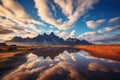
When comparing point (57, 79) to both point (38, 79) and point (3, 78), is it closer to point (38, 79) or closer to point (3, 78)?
point (38, 79)

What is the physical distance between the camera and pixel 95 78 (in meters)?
12.9

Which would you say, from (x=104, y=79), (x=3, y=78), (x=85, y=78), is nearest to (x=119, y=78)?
(x=104, y=79)

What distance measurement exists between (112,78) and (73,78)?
3.86 m

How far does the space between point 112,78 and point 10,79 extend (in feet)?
32.6

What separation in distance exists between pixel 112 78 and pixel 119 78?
64 cm

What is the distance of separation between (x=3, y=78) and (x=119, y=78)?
11.4 meters

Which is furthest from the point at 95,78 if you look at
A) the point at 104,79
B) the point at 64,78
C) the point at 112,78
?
the point at 64,78

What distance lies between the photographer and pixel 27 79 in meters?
12.4

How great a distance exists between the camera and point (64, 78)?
41.7 ft

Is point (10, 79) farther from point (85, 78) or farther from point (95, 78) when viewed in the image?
point (95, 78)

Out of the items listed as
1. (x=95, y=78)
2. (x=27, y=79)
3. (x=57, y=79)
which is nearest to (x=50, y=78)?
(x=57, y=79)

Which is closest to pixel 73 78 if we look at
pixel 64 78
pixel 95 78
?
pixel 64 78

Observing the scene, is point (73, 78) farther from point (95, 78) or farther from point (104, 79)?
point (104, 79)

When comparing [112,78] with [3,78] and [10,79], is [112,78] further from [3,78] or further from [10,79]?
[3,78]
